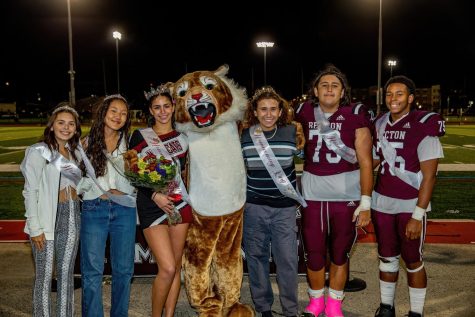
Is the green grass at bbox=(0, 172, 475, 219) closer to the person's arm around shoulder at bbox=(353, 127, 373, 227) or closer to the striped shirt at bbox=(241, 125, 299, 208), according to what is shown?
the person's arm around shoulder at bbox=(353, 127, 373, 227)

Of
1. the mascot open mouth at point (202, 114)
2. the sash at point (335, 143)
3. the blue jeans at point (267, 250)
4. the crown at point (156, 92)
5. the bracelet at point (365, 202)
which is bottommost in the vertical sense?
the blue jeans at point (267, 250)

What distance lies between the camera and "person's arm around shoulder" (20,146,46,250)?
3.15 meters

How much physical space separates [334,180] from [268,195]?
0.53m

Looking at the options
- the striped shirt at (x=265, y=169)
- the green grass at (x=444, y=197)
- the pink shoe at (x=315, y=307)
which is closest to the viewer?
the striped shirt at (x=265, y=169)

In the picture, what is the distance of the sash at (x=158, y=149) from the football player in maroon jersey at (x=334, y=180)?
987mm

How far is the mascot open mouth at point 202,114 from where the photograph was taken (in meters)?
3.64

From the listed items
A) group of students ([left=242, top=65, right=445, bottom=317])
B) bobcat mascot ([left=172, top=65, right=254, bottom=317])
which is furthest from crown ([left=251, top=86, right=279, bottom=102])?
bobcat mascot ([left=172, top=65, right=254, bottom=317])

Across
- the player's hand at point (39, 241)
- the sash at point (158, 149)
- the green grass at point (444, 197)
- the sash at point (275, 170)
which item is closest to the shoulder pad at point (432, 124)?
the sash at point (275, 170)

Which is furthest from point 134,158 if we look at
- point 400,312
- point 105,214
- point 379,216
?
point 400,312

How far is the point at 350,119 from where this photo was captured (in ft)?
12.2

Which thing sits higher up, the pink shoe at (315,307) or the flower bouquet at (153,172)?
Result: the flower bouquet at (153,172)

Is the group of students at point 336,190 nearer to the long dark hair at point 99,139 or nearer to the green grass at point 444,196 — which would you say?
the long dark hair at point 99,139

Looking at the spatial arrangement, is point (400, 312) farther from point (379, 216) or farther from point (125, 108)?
point (125, 108)

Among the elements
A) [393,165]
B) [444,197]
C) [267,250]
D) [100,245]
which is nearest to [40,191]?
[100,245]
